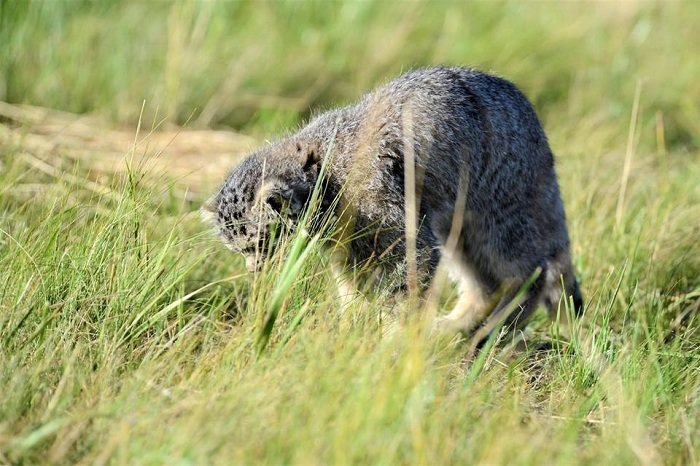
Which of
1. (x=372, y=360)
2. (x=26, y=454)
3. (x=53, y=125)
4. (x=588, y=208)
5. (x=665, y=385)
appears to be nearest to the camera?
(x=26, y=454)

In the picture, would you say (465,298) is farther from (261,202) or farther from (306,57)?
(306,57)

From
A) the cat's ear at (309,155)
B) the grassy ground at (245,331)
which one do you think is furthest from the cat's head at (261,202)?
the grassy ground at (245,331)

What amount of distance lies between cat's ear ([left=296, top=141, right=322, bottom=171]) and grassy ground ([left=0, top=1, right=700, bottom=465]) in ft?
1.80

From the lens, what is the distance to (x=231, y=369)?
3488mm

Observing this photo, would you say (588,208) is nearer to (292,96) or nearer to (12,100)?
(292,96)

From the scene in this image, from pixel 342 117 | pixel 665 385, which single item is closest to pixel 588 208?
pixel 342 117

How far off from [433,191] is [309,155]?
0.60m

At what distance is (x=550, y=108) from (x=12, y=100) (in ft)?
13.0

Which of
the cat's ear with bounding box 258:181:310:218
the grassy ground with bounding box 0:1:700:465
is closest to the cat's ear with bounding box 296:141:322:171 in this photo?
the cat's ear with bounding box 258:181:310:218

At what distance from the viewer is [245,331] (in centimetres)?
364

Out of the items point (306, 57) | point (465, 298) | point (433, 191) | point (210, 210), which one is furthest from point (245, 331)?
point (306, 57)

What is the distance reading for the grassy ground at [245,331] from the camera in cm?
304

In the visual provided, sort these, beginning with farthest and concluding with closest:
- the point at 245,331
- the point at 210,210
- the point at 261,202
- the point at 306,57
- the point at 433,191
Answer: the point at 306,57, the point at 433,191, the point at 210,210, the point at 261,202, the point at 245,331

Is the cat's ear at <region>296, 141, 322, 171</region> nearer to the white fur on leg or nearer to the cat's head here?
the cat's head
